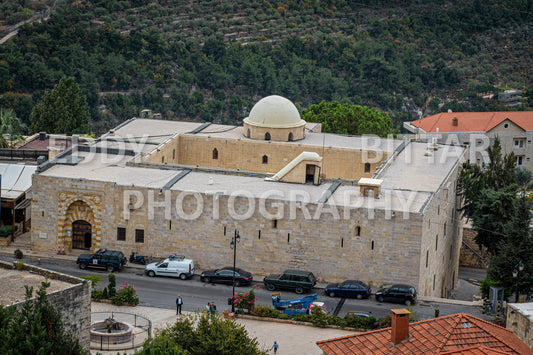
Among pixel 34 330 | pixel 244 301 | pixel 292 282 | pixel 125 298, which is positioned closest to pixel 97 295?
pixel 125 298

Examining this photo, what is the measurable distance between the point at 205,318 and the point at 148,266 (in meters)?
16.8

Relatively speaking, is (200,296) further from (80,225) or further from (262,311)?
(80,225)

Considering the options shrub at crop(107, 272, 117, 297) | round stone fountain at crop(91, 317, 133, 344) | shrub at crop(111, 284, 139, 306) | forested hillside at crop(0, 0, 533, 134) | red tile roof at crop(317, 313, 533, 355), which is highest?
forested hillside at crop(0, 0, 533, 134)

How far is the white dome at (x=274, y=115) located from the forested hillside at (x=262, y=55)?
46035 mm

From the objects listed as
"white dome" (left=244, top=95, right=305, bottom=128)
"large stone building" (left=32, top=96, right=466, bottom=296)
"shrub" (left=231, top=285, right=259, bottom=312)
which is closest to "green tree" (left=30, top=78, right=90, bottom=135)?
"large stone building" (left=32, top=96, right=466, bottom=296)

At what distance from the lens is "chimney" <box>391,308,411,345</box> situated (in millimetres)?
39688

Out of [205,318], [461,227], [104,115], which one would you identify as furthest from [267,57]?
[205,318]

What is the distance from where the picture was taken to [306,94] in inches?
5689

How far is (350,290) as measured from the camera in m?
56.6

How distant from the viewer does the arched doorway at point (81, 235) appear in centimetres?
6272

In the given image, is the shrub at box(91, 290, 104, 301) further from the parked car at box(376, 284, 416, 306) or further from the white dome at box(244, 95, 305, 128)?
the white dome at box(244, 95, 305, 128)

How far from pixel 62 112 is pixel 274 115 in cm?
2570

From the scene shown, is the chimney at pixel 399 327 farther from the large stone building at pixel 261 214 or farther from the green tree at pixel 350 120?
the green tree at pixel 350 120

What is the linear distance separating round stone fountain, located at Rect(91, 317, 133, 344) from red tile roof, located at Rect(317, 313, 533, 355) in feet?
39.5
